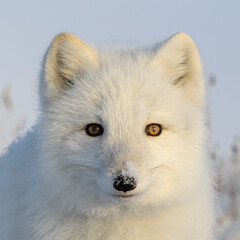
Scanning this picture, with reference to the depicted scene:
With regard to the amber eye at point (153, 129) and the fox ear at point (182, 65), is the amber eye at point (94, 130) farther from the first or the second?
the fox ear at point (182, 65)

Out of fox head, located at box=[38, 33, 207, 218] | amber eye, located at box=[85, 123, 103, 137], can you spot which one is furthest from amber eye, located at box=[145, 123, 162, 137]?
amber eye, located at box=[85, 123, 103, 137]

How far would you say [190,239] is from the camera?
4.81 meters

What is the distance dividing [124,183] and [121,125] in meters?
0.49

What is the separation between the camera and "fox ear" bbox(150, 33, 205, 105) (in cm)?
491

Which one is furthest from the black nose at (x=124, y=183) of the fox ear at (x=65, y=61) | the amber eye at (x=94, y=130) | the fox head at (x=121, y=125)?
the fox ear at (x=65, y=61)

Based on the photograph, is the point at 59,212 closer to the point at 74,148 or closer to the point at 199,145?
the point at 74,148

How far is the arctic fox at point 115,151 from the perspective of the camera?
442cm

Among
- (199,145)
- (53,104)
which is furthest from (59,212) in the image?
(199,145)

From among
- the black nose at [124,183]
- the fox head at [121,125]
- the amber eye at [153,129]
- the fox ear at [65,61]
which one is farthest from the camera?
the fox ear at [65,61]

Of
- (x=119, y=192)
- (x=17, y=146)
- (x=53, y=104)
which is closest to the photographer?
(x=119, y=192)

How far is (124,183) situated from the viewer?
162 inches

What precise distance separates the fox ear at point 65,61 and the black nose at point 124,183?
111 cm

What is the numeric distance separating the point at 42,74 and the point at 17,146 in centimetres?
82

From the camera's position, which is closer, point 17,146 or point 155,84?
point 155,84
